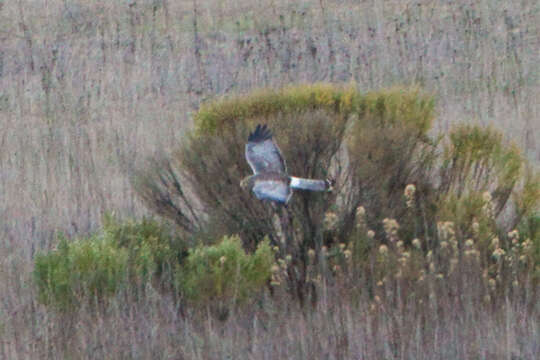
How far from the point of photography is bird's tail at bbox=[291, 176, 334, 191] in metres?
5.43

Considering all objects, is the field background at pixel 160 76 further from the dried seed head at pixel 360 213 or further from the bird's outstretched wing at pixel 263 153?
the dried seed head at pixel 360 213

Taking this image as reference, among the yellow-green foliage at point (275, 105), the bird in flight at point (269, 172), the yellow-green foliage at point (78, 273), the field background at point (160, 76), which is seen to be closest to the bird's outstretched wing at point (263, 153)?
the bird in flight at point (269, 172)

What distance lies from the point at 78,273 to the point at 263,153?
1.26 m

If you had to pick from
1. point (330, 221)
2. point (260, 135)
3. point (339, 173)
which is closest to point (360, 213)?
point (330, 221)

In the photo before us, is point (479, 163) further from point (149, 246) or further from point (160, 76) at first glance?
point (160, 76)

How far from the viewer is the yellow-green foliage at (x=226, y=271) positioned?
18.3ft

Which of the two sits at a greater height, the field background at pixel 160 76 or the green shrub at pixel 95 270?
the field background at pixel 160 76

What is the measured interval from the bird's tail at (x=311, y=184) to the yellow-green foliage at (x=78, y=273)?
110 centimetres

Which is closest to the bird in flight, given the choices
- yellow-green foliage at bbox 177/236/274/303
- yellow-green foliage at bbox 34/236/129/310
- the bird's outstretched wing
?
the bird's outstretched wing

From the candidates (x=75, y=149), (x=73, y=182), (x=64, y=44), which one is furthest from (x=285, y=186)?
(x=64, y=44)

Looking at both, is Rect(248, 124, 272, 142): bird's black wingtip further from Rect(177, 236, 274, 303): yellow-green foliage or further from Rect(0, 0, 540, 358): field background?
Rect(0, 0, 540, 358): field background

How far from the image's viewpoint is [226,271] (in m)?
5.65

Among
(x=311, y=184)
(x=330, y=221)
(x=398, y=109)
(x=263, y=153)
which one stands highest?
(x=398, y=109)

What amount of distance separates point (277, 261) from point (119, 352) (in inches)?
53.3
